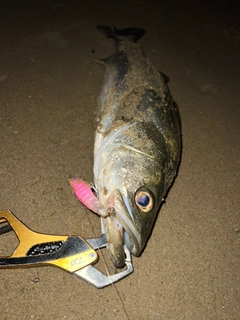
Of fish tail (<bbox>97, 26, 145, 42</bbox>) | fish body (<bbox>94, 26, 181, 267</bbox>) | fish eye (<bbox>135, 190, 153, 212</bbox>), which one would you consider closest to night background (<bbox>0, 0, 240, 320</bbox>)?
fish tail (<bbox>97, 26, 145, 42</bbox>)

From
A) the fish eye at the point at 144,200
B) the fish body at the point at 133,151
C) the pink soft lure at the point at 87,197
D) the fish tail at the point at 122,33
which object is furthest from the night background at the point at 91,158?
the fish eye at the point at 144,200

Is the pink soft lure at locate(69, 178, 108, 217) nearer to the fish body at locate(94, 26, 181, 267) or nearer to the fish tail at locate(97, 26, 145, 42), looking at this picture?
the fish body at locate(94, 26, 181, 267)

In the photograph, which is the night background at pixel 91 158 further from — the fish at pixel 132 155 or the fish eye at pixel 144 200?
the fish eye at pixel 144 200

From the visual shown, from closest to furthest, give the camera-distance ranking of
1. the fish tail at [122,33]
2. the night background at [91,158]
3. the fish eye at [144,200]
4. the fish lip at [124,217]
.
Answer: the fish lip at [124,217] < the fish eye at [144,200] < the night background at [91,158] < the fish tail at [122,33]

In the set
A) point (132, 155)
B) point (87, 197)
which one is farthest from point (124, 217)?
point (132, 155)

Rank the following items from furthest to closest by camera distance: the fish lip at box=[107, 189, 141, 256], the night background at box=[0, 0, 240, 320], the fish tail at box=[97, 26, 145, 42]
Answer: the fish tail at box=[97, 26, 145, 42] < the night background at box=[0, 0, 240, 320] < the fish lip at box=[107, 189, 141, 256]
